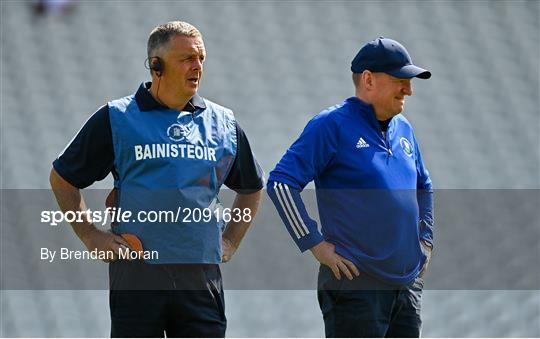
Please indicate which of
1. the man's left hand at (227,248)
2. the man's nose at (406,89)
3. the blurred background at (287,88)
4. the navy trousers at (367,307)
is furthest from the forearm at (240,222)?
the blurred background at (287,88)

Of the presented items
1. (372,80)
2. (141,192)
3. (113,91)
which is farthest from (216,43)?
(141,192)

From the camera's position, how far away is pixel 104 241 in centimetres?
208

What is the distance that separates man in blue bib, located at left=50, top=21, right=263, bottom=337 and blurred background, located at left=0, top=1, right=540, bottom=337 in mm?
1043

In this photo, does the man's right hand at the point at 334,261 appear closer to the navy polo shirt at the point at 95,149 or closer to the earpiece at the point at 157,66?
the navy polo shirt at the point at 95,149

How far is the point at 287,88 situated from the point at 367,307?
1.43 m

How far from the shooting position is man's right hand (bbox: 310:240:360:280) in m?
2.16

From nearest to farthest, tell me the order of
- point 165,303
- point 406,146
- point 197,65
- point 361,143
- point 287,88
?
1. point 165,303
2. point 197,65
3. point 361,143
4. point 406,146
5. point 287,88

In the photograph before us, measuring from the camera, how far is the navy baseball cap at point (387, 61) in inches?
89.1

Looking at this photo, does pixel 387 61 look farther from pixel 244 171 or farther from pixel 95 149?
pixel 95 149

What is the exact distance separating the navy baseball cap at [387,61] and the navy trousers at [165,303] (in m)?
0.69

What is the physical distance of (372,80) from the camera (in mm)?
2291

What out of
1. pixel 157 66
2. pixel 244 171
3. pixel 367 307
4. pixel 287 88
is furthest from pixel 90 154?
pixel 287 88

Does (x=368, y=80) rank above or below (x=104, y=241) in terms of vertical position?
above

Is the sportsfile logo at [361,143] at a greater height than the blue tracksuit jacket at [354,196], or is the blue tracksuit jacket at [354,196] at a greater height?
the sportsfile logo at [361,143]
